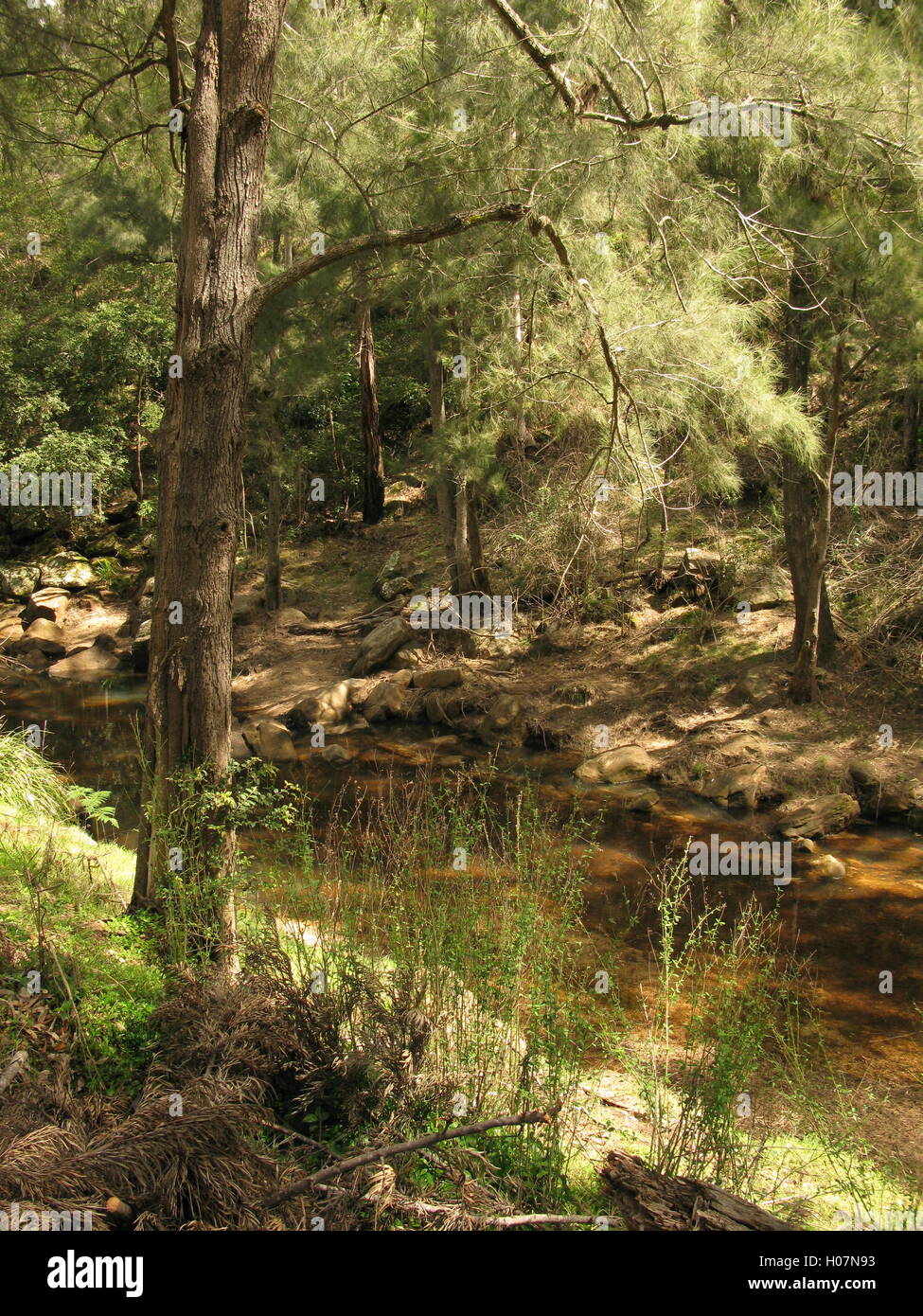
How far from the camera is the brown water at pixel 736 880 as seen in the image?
17.9 ft

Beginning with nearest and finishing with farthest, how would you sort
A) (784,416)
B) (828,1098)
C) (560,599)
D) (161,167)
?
(828,1098) → (784,416) → (161,167) → (560,599)

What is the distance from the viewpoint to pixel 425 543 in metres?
16.3

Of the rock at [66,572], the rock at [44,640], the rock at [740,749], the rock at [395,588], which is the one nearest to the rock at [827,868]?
the rock at [740,749]

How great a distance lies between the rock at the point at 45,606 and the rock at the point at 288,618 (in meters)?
4.07

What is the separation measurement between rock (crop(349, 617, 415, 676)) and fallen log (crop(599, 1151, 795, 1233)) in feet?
33.4

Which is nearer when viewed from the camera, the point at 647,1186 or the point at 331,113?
the point at 647,1186

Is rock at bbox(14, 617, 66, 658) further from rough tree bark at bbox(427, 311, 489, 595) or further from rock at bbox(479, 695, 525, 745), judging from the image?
rock at bbox(479, 695, 525, 745)

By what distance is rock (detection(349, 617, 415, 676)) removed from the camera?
12.8 metres

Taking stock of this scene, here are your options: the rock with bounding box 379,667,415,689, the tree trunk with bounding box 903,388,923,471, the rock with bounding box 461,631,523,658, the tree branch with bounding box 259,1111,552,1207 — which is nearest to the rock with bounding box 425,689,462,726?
the rock with bounding box 379,667,415,689

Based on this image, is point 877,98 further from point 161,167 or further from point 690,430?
point 161,167

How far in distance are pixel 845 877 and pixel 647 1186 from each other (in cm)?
519

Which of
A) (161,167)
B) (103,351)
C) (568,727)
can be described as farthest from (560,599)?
(103,351)

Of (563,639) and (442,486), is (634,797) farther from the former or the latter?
(442,486)

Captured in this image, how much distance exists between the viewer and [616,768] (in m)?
9.67
